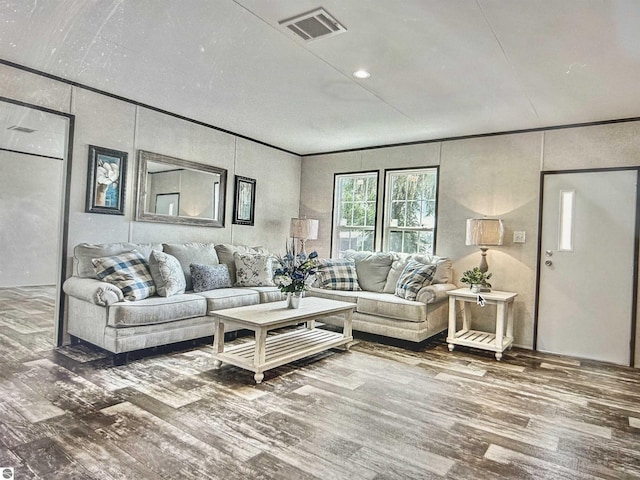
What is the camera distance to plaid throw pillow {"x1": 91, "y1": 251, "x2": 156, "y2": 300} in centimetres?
325

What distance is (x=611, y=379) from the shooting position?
10.7ft

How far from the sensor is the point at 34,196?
3.22 metres

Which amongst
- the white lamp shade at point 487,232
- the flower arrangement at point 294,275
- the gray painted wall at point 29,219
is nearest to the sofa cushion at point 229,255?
the flower arrangement at point 294,275

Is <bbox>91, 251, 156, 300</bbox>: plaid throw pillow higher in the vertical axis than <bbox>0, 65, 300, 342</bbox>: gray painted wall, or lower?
lower

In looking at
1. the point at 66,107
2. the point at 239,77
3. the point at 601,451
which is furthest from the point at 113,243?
the point at 601,451

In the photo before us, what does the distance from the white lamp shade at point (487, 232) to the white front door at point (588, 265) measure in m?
0.48

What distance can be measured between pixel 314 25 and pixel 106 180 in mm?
2447

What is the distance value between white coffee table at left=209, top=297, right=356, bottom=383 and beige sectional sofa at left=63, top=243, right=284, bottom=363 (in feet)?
1.28

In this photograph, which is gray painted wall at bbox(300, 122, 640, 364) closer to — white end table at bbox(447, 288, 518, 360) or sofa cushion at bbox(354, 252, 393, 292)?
white end table at bbox(447, 288, 518, 360)

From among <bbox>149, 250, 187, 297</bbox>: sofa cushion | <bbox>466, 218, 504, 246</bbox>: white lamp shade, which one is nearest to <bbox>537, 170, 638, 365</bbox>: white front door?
<bbox>466, 218, 504, 246</bbox>: white lamp shade

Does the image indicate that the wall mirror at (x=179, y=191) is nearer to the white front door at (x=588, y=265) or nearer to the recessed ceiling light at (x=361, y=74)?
the recessed ceiling light at (x=361, y=74)

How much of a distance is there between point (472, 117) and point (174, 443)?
3.64m

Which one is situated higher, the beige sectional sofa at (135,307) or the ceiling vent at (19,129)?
the ceiling vent at (19,129)

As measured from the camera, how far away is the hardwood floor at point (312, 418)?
5.98 feet
